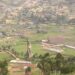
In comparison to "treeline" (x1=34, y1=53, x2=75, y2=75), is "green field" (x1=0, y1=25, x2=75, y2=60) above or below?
below

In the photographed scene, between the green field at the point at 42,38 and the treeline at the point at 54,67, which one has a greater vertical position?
the treeline at the point at 54,67

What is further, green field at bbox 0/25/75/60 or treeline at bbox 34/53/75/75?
green field at bbox 0/25/75/60

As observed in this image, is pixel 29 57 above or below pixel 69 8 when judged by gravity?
below

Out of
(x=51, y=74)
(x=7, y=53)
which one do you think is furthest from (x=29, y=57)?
(x=51, y=74)

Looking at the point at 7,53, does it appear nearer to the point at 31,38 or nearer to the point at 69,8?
the point at 31,38

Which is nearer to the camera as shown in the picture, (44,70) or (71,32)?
(44,70)

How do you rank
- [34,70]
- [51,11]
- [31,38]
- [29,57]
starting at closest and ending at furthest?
[34,70] < [29,57] < [31,38] < [51,11]

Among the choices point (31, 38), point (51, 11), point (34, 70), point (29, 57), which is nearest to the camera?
point (34, 70)

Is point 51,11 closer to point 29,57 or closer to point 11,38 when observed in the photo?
point 11,38

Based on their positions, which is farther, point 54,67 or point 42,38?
point 42,38

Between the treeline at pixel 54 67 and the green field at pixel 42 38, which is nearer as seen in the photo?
the treeline at pixel 54 67

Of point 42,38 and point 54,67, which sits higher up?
point 54,67
